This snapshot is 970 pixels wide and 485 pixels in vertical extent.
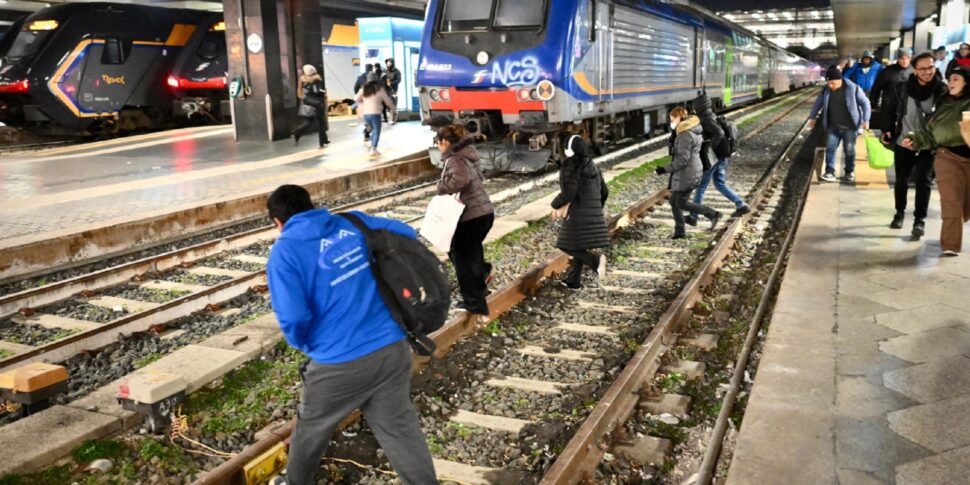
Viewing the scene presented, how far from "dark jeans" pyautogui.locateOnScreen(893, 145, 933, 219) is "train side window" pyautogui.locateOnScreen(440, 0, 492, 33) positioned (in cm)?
589

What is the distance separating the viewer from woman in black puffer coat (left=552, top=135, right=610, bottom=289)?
6301mm

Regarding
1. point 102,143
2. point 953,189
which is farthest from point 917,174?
point 102,143

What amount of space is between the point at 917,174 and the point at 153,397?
268 inches

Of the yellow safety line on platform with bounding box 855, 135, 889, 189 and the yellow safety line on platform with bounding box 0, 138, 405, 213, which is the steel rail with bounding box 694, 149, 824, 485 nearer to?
the yellow safety line on platform with bounding box 855, 135, 889, 189

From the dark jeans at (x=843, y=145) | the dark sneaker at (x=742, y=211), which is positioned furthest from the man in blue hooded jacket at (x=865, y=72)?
the dark sneaker at (x=742, y=211)

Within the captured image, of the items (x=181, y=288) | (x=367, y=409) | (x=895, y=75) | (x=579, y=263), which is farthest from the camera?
(x=895, y=75)

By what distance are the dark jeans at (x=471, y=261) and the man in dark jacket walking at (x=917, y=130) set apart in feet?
13.5

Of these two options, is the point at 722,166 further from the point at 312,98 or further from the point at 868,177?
the point at 312,98

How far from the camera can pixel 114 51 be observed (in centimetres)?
1864

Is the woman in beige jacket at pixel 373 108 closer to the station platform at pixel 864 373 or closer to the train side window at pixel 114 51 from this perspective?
the station platform at pixel 864 373

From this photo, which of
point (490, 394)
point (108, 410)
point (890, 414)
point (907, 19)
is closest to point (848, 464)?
point (890, 414)

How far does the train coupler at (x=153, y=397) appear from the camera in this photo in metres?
4.02

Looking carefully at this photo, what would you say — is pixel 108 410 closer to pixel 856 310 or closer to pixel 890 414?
pixel 890 414

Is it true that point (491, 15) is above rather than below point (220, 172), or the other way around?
above
